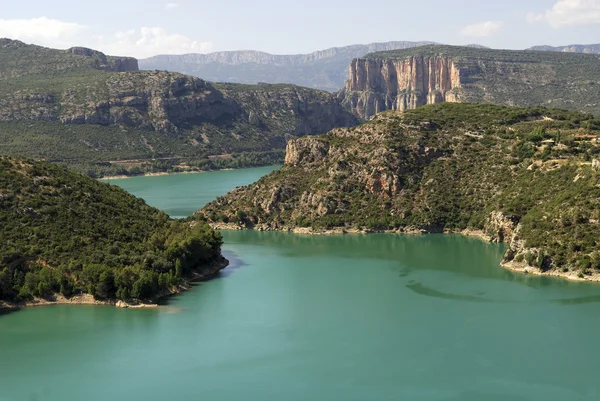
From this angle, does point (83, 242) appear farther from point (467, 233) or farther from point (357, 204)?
point (467, 233)

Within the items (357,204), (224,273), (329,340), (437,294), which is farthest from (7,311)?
(357,204)

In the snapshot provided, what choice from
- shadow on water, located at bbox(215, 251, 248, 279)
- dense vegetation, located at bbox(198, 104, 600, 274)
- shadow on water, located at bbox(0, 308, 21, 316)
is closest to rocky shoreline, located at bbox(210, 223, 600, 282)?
Result: dense vegetation, located at bbox(198, 104, 600, 274)

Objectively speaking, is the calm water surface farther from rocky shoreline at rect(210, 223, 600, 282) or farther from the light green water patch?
the light green water patch

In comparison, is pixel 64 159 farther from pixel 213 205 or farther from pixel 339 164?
pixel 339 164

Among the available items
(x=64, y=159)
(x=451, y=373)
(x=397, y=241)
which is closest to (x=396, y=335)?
(x=451, y=373)

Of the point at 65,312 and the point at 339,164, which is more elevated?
the point at 339,164

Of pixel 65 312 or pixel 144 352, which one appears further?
pixel 65 312

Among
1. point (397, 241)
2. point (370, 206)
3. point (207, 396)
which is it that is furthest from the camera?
point (370, 206)

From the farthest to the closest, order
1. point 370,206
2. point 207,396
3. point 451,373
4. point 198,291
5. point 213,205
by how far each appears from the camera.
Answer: point 213,205
point 370,206
point 198,291
point 451,373
point 207,396
